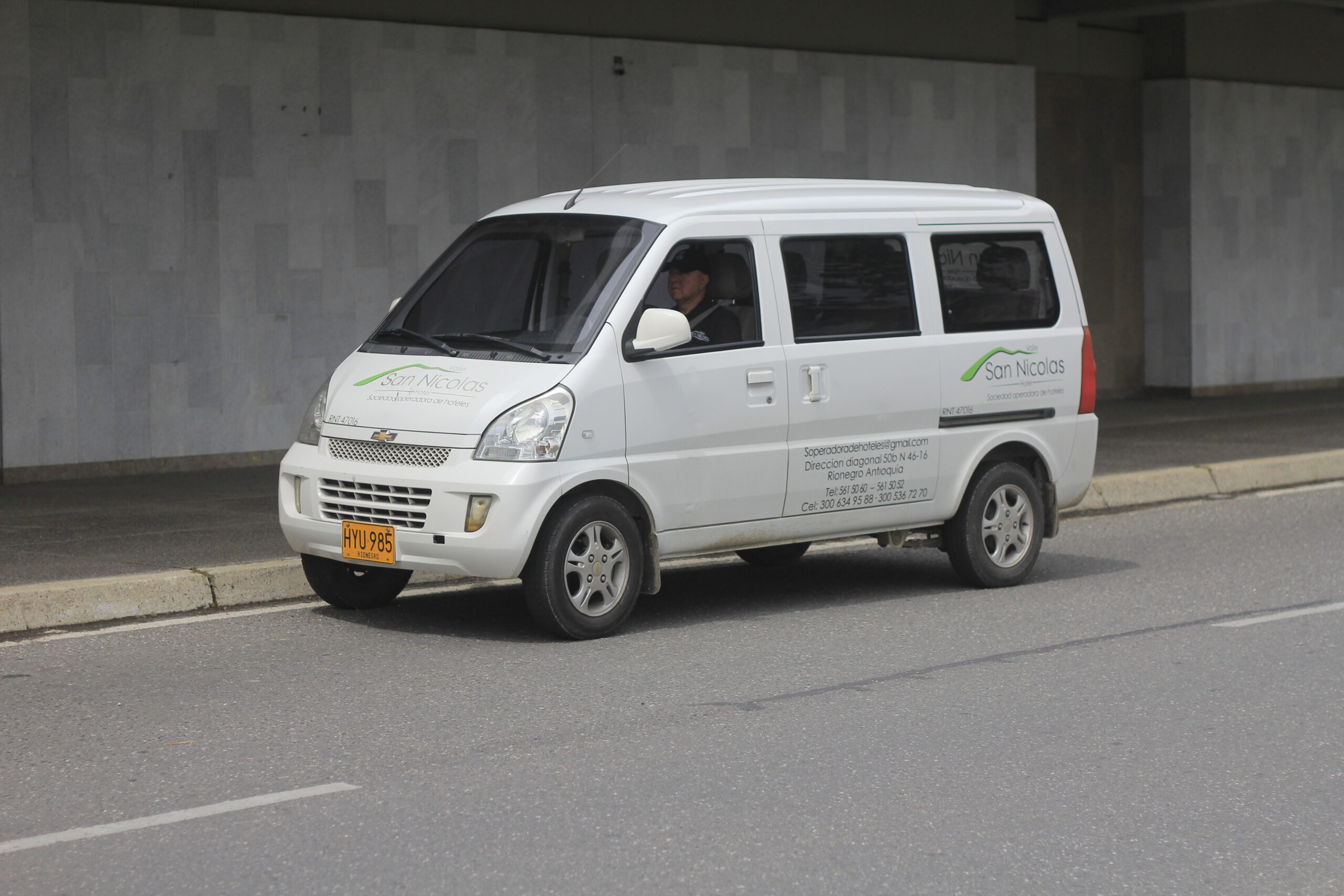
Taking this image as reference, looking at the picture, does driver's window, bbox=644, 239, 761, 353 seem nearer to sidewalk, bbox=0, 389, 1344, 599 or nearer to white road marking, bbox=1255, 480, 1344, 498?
sidewalk, bbox=0, 389, 1344, 599

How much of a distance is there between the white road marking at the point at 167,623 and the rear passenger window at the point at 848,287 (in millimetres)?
2886

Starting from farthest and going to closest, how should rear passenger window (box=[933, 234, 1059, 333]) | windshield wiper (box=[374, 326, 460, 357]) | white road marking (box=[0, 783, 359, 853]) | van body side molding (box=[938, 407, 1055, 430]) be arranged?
1. rear passenger window (box=[933, 234, 1059, 333])
2. van body side molding (box=[938, 407, 1055, 430])
3. windshield wiper (box=[374, 326, 460, 357])
4. white road marking (box=[0, 783, 359, 853])

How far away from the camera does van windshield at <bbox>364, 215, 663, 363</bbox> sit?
8055 mm

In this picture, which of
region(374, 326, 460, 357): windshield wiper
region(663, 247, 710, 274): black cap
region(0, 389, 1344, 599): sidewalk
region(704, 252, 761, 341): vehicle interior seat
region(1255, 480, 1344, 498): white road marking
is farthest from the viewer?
region(1255, 480, 1344, 498): white road marking

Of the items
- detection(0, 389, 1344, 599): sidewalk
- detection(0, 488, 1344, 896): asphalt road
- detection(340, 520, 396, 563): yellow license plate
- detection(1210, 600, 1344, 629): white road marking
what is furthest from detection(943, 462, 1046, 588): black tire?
detection(0, 389, 1344, 599): sidewalk

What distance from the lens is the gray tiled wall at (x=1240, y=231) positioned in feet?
73.3

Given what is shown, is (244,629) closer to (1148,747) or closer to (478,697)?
(478,697)

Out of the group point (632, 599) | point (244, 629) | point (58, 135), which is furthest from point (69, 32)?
point (632, 599)

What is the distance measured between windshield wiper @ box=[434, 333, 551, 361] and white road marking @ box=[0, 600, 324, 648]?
5.37 feet

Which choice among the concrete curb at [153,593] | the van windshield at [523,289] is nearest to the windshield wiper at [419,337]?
the van windshield at [523,289]

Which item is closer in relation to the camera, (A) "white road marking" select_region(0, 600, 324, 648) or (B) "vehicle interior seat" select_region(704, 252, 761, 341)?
(A) "white road marking" select_region(0, 600, 324, 648)

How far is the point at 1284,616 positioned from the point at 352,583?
4538mm

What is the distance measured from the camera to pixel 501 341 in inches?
318

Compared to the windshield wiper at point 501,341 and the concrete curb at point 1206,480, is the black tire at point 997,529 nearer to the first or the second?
the windshield wiper at point 501,341
